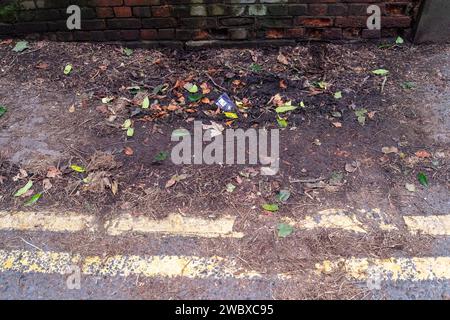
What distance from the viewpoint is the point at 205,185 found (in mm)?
2383

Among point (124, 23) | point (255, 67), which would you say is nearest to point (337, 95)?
point (255, 67)

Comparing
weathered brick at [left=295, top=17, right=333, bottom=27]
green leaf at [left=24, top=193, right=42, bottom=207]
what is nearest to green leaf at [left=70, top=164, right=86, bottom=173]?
green leaf at [left=24, top=193, right=42, bottom=207]

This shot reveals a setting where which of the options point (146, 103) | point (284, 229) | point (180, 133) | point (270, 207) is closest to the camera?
point (284, 229)

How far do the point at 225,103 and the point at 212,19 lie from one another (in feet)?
2.52

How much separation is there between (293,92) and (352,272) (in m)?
1.43

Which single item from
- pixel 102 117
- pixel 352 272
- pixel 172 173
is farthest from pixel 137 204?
pixel 352 272

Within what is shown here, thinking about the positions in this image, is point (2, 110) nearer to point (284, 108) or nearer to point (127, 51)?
point (127, 51)

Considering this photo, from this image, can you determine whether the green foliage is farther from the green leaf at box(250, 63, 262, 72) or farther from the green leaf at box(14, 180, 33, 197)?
the green leaf at box(250, 63, 262, 72)

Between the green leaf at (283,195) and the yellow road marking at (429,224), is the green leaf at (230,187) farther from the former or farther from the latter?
the yellow road marking at (429,224)

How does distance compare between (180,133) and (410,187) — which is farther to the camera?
(180,133)

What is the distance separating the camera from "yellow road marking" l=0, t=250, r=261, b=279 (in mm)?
1998

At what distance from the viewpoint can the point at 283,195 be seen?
231 cm

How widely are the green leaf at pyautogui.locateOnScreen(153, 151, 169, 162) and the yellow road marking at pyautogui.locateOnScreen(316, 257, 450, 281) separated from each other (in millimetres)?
1121

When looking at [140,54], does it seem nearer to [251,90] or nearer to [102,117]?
[102,117]
